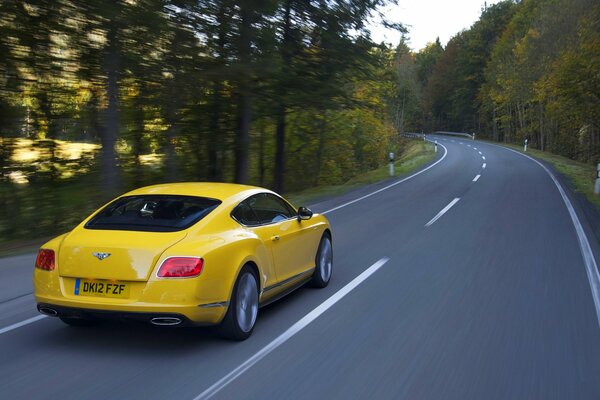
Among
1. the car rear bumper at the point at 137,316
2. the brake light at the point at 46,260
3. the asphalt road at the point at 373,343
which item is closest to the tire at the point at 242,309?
the asphalt road at the point at 373,343

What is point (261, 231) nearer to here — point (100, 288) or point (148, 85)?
point (100, 288)

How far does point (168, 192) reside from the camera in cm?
584

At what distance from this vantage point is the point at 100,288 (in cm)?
474

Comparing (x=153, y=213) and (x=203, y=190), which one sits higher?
(x=203, y=190)

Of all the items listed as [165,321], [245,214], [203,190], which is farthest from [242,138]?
[165,321]

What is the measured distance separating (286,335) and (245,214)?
1.24 metres

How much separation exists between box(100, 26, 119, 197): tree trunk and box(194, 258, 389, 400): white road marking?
266 inches

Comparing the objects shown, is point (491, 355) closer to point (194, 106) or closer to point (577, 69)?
point (194, 106)

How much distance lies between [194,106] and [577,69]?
18.1m

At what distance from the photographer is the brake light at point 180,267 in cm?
469

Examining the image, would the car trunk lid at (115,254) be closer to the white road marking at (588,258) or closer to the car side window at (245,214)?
the car side window at (245,214)

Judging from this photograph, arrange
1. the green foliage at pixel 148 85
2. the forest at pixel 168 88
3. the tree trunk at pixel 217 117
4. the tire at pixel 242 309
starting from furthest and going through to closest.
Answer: the tree trunk at pixel 217 117 < the forest at pixel 168 88 < the green foliage at pixel 148 85 < the tire at pixel 242 309

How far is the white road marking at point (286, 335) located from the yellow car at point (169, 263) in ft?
1.10

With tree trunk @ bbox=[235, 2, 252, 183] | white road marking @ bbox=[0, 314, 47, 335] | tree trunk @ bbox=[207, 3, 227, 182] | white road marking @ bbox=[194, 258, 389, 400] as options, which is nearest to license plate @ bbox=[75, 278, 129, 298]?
white road marking @ bbox=[194, 258, 389, 400]
